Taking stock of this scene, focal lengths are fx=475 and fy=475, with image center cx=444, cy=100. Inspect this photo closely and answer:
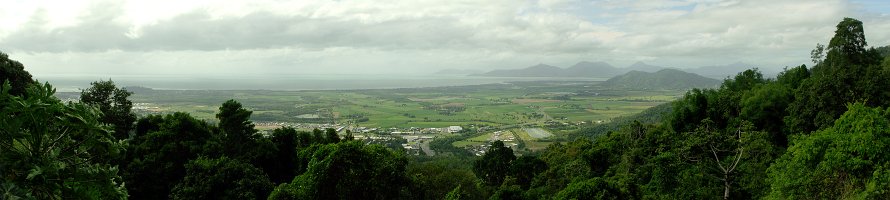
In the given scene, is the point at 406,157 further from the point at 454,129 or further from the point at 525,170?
the point at 454,129

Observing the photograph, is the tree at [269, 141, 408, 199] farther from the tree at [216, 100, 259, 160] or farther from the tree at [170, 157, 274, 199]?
the tree at [216, 100, 259, 160]

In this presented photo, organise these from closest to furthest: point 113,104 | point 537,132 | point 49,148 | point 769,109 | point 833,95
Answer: point 49,148
point 833,95
point 113,104
point 769,109
point 537,132

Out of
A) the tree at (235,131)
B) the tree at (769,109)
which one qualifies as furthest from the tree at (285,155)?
the tree at (769,109)

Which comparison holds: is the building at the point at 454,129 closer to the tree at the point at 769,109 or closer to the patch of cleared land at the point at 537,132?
the patch of cleared land at the point at 537,132

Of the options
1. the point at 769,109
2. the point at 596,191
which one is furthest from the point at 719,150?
the point at 769,109

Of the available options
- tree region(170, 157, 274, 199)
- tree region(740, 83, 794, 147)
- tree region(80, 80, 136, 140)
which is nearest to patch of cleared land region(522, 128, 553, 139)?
tree region(740, 83, 794, 147)

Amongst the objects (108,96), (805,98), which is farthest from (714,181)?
(108,96)
